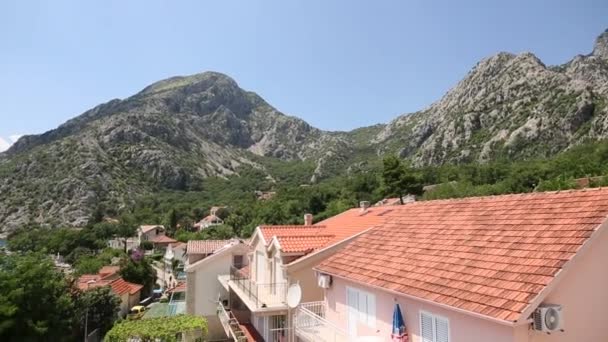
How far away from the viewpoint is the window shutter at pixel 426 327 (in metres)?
9.36

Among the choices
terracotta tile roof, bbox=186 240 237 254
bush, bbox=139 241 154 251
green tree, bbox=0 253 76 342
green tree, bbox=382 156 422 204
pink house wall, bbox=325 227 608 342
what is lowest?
bush, bbox=139 241 154 251

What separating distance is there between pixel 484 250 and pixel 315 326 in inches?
282

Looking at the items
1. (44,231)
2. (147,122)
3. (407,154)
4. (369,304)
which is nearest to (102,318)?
(369,304)

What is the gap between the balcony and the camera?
1285 centimetres

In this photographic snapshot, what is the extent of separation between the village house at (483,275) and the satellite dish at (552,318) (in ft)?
0.06

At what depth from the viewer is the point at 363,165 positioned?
488 ft

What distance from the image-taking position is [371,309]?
39.1ft

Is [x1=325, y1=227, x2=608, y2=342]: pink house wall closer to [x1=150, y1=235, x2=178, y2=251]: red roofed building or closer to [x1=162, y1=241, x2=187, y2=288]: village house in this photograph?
[x1=162, y1=241, x2=187, y2=288]: village house

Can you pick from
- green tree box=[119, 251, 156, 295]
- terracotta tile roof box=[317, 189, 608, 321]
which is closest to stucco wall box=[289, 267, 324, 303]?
terracotta tile roof box=[317, 189, 608, 321]

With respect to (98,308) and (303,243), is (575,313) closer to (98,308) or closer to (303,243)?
(303,243)

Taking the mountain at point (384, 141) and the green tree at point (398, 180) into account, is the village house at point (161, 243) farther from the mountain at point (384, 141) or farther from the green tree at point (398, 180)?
the green tree at point (398, 180)

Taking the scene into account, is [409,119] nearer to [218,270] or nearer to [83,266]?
[83,266]

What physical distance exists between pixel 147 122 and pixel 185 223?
68028 millimetres

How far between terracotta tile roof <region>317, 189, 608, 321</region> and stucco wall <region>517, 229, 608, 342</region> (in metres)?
0.38
